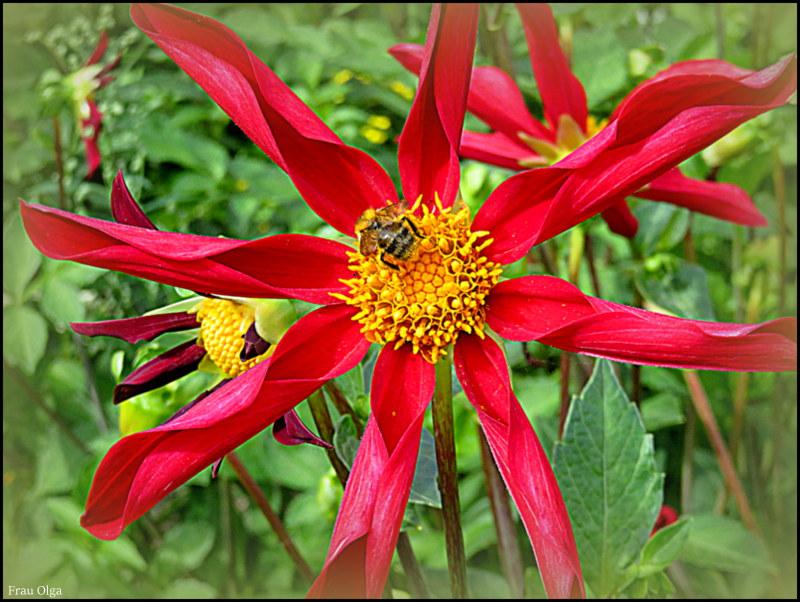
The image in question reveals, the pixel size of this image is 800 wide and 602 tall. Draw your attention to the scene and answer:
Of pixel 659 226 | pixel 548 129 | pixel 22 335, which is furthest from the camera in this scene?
pixel 22 335

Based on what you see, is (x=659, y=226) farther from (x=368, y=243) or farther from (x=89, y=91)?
(x=89, y=91)

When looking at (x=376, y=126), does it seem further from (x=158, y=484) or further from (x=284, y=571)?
(x=158, y=484)

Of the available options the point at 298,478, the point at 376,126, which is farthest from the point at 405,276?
the point at 376,126

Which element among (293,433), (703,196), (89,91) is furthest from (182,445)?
(89,91)

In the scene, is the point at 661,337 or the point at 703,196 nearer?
the point at 661,337

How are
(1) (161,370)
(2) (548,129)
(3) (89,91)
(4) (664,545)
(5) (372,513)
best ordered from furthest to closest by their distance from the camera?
1. (3) (89,91)
2. (2) (548,129)
3. (4) (664,545)
4. (1) (161,370)
5. (5) (372,513)

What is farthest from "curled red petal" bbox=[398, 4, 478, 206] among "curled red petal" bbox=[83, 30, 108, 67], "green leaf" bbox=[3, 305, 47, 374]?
"curled red petal" bbox=[83, 30, 108, 67]

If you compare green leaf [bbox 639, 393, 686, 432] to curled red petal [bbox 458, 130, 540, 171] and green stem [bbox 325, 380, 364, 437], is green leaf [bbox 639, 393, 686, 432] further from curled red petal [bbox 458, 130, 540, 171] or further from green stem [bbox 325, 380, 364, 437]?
green stem [bbox 325, 380, 364, 437]

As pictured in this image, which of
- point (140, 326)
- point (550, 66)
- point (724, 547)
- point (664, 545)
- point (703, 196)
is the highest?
point (550, 66)
